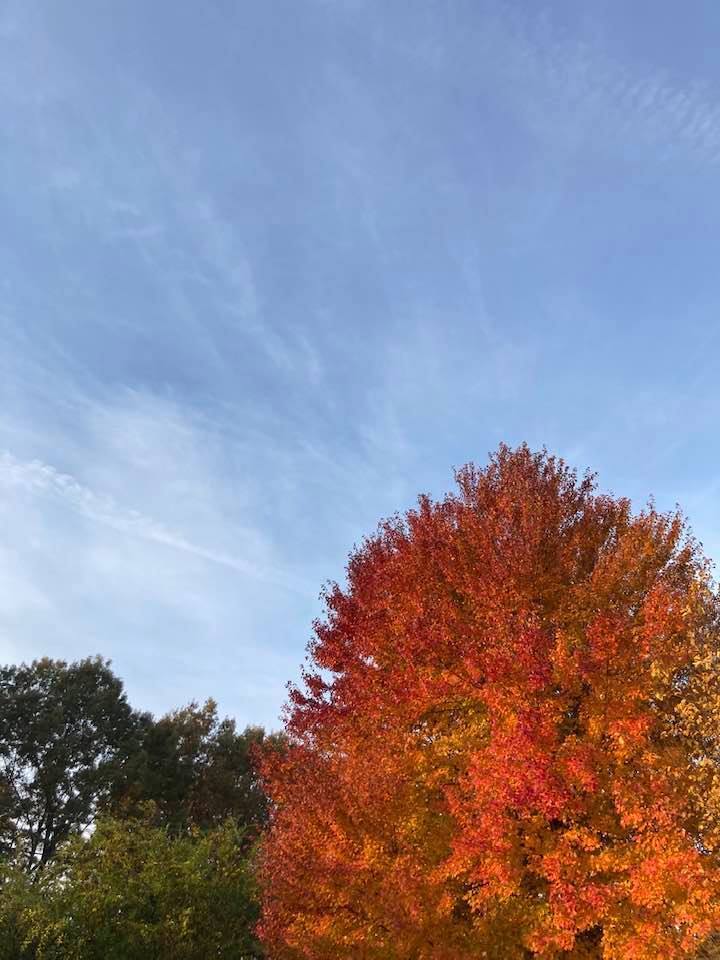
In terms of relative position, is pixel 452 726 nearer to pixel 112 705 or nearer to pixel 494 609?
pixel 494 609

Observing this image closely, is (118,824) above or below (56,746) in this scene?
below

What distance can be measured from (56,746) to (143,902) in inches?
1137

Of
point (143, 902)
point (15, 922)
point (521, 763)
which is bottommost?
point (15, 922)

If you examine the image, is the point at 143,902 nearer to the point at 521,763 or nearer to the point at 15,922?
the point at 15,922

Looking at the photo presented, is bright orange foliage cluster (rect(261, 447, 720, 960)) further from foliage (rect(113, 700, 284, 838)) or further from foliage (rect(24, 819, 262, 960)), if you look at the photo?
foliage (rect(113, 700, 284, 838))

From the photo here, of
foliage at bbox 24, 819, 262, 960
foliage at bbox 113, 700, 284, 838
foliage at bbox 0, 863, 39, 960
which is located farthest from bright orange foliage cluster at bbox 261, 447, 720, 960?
foliage at bbox 113, 700, 284, 838

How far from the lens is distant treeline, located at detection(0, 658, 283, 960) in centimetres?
1680

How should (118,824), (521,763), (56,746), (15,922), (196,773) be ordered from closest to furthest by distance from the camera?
(521,763), (15,922), (118,824), (56,746), (196,773)

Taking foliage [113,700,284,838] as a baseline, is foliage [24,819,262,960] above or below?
below

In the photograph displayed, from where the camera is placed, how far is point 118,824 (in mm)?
22094

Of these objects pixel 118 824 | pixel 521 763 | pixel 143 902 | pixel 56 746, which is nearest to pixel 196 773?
pixel 56 746

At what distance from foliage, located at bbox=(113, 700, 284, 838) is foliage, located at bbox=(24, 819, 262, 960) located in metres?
24.4

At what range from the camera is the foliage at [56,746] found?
42156mm

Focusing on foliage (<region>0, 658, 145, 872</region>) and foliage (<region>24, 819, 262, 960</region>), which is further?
foliage (<region>0, 658, 145, 872</region>)
